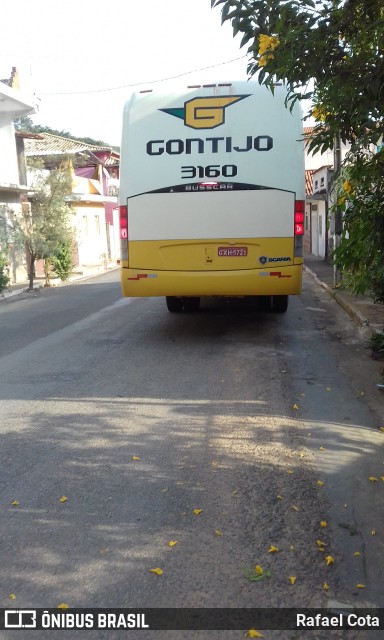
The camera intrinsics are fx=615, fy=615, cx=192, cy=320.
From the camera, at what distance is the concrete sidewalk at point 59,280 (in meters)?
19.3

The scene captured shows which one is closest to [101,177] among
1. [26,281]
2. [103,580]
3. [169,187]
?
[26,281]

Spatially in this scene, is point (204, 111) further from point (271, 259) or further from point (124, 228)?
point (271, 259)

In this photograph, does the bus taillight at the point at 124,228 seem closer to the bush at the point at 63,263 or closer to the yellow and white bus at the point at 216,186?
the yellow and white bus at the point at 216,186

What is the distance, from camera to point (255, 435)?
215 inches

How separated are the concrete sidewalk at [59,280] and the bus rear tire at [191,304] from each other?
782 cm

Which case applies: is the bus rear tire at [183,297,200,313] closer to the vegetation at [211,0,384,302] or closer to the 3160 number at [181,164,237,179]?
the 3160 number at [181,164,237,179]

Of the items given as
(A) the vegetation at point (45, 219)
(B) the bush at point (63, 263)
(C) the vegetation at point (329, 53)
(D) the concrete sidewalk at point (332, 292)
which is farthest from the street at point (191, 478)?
(B) the bush at point (63, 263)

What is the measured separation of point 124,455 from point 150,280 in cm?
441

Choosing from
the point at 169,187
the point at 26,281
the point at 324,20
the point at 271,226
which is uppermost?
the point at 324,20

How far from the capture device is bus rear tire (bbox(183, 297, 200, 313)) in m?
12.1

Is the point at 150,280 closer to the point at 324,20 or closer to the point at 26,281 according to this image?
the point at 324,20

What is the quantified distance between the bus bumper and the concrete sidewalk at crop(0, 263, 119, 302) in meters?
9.91

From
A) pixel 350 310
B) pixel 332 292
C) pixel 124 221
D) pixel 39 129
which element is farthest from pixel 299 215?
pixel 39 129

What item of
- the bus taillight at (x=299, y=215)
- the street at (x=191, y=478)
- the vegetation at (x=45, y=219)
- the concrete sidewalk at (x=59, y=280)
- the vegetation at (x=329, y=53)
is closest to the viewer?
the street at (x=191, y=478)
